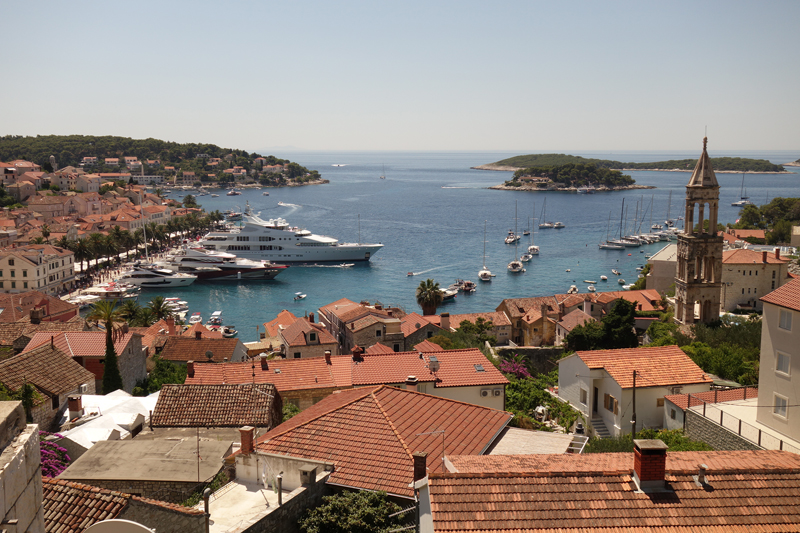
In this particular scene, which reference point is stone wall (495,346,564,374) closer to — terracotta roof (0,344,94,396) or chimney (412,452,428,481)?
terracotta roof (0,344,94,396)

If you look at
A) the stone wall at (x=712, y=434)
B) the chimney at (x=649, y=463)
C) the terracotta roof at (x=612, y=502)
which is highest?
the chimney at (x=649, y=463)

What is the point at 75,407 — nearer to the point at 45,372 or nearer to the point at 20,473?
the point at 45,372

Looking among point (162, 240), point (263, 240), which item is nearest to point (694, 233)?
point (263, 240)

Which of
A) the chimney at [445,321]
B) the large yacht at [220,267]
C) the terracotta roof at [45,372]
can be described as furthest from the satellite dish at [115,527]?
Result: the large yacht at [220,267]

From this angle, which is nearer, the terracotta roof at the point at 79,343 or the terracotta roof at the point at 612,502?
the terracotta roof at the point at 612,502

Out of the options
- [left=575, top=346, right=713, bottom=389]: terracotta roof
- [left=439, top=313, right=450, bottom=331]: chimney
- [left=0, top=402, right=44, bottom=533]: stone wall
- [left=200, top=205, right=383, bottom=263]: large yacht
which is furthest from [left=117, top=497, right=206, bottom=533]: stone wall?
[left=200, top=205, right=383, bottom=263]: large yacht

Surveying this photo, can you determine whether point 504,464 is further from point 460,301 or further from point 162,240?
point 162,240

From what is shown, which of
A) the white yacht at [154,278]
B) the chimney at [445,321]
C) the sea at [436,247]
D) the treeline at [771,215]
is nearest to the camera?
the chimney at [445,321]

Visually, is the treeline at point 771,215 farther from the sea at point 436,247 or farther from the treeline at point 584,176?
the treeline at point 584,176

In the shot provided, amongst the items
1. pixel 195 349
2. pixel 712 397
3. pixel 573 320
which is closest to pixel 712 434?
pixel 712 397
